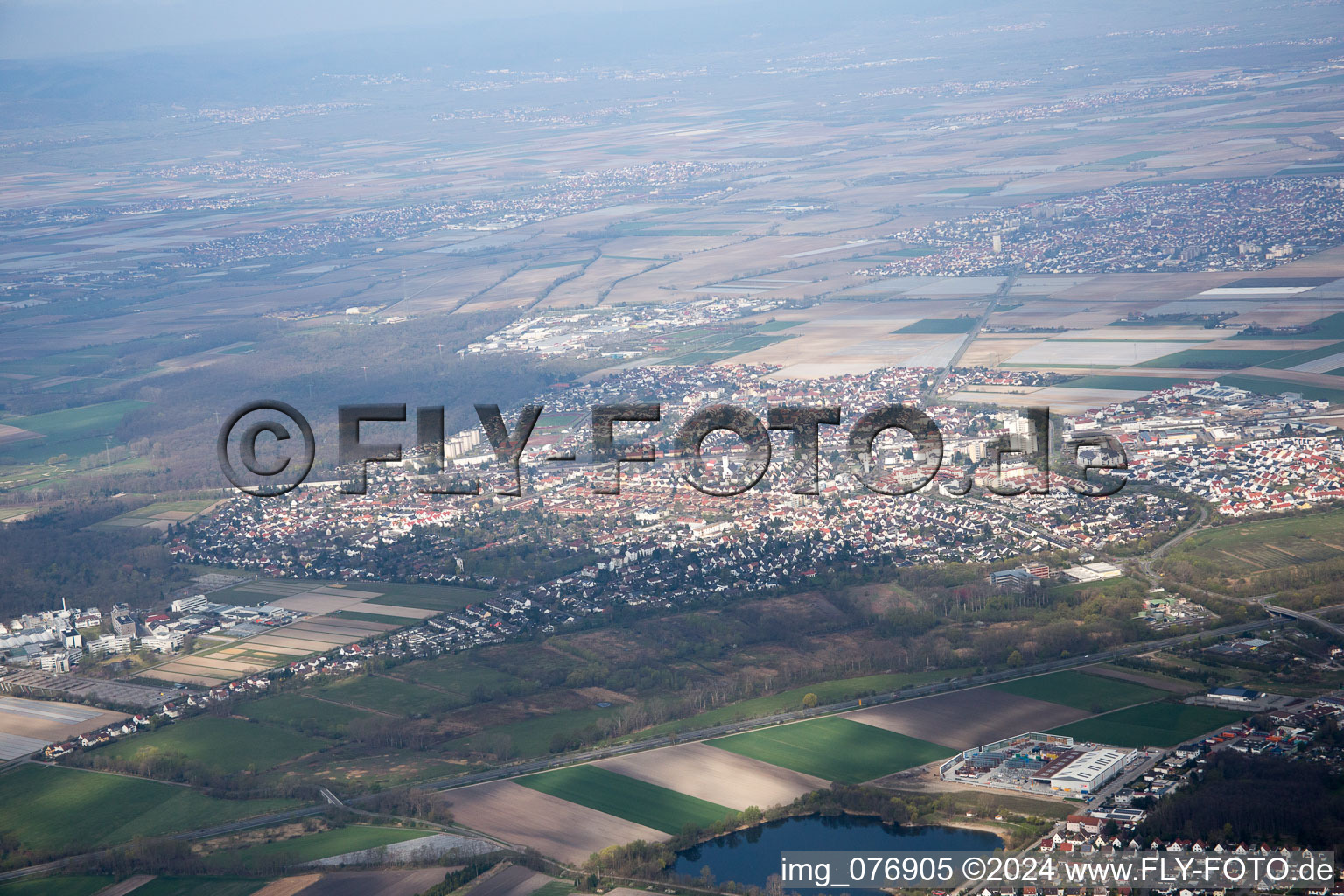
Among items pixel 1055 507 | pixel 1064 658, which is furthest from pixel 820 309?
pixel 1064 658

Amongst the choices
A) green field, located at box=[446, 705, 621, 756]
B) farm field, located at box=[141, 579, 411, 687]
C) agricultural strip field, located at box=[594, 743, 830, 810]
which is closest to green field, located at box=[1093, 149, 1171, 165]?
farm field, located at box=[141, 579, 411, 687]

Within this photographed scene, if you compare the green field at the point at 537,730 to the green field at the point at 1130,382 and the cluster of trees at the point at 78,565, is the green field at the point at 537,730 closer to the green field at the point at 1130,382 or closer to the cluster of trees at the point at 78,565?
the cluster of trees at the point at 78,565

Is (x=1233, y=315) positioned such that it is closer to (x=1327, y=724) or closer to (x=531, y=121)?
(x=1327, y=724)

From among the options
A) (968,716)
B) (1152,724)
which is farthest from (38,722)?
(1152,724)

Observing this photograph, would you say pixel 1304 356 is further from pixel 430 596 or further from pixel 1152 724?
pixel 430 596

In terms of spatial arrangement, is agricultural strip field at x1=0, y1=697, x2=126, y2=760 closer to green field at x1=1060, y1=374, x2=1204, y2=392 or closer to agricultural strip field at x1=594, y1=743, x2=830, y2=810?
agricultural strip field at x1=594, y1=743, x2=830, y2=810
